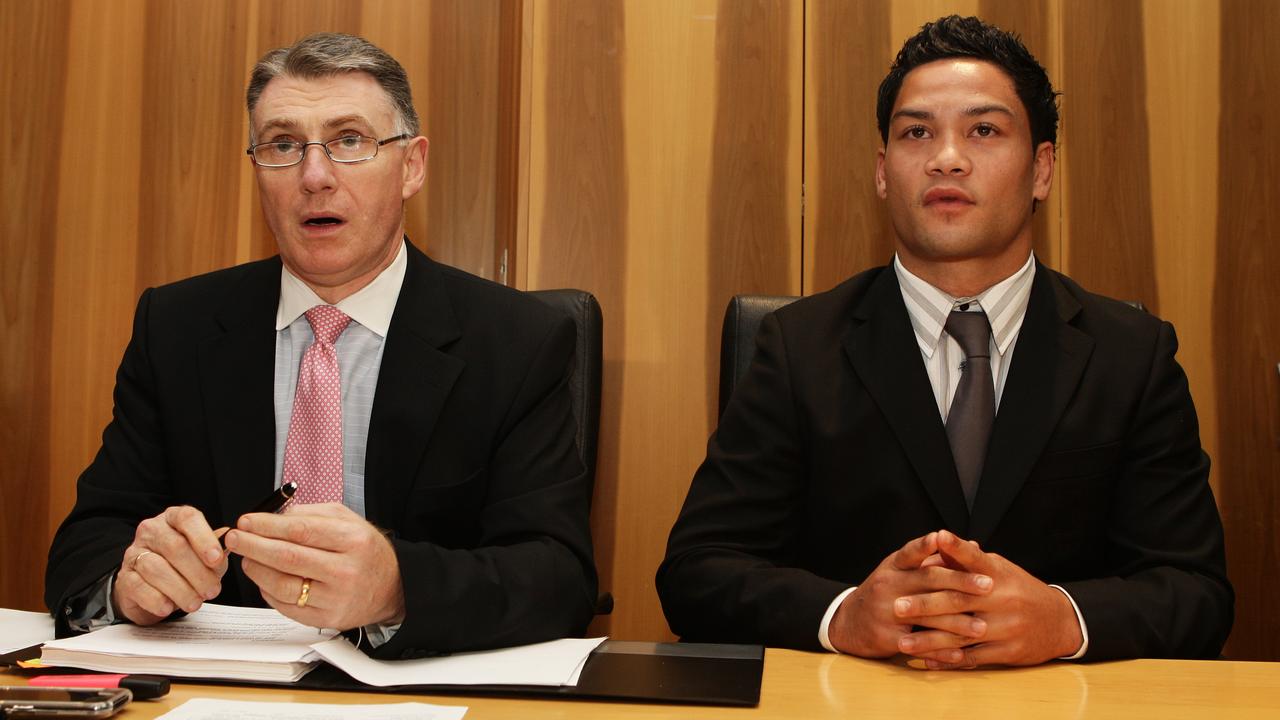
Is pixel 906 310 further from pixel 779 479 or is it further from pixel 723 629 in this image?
pixel 723 629

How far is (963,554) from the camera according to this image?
1269 millimetres

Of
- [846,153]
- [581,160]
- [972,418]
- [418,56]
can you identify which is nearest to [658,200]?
[581,160]

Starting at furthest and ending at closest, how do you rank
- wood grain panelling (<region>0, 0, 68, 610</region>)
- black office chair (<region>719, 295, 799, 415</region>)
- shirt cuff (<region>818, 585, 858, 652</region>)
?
wood grain panelling (<region>0, 0, 68, 610</region>), black office chair (<region>719, 295, 799, 415</region>), shirt cuff (<region>818, 585, 858, 652</region>)

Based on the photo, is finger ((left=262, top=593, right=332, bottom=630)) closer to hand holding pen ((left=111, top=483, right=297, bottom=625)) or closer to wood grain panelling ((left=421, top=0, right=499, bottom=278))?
hand holding pen ((left=111, top=483, right=297, bottom=625))

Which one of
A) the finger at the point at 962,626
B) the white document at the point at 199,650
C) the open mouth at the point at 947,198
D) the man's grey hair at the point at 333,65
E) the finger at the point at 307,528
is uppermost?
the man's grey hair at the point at 333,65

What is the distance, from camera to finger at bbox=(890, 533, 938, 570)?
4.15ft

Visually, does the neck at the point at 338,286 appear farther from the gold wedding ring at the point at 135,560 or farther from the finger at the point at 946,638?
the finger at the point at 946,638

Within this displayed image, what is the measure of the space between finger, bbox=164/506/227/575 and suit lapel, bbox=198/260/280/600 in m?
0.35

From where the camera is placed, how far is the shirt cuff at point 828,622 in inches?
52.4

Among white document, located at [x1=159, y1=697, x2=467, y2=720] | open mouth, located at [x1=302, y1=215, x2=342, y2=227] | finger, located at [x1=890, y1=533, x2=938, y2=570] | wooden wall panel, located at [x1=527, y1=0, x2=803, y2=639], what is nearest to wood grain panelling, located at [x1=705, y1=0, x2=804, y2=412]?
wooden wall panel, located at [x1=527, y1=0, x2=803, y2=639]

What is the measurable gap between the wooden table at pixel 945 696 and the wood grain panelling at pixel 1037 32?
1.48m

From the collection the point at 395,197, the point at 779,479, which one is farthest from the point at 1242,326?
the point at 395,197

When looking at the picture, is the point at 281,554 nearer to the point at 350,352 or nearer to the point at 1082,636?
the point at 350,352

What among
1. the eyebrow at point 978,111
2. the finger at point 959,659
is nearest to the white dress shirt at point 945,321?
the eyebrow at point 978,111
